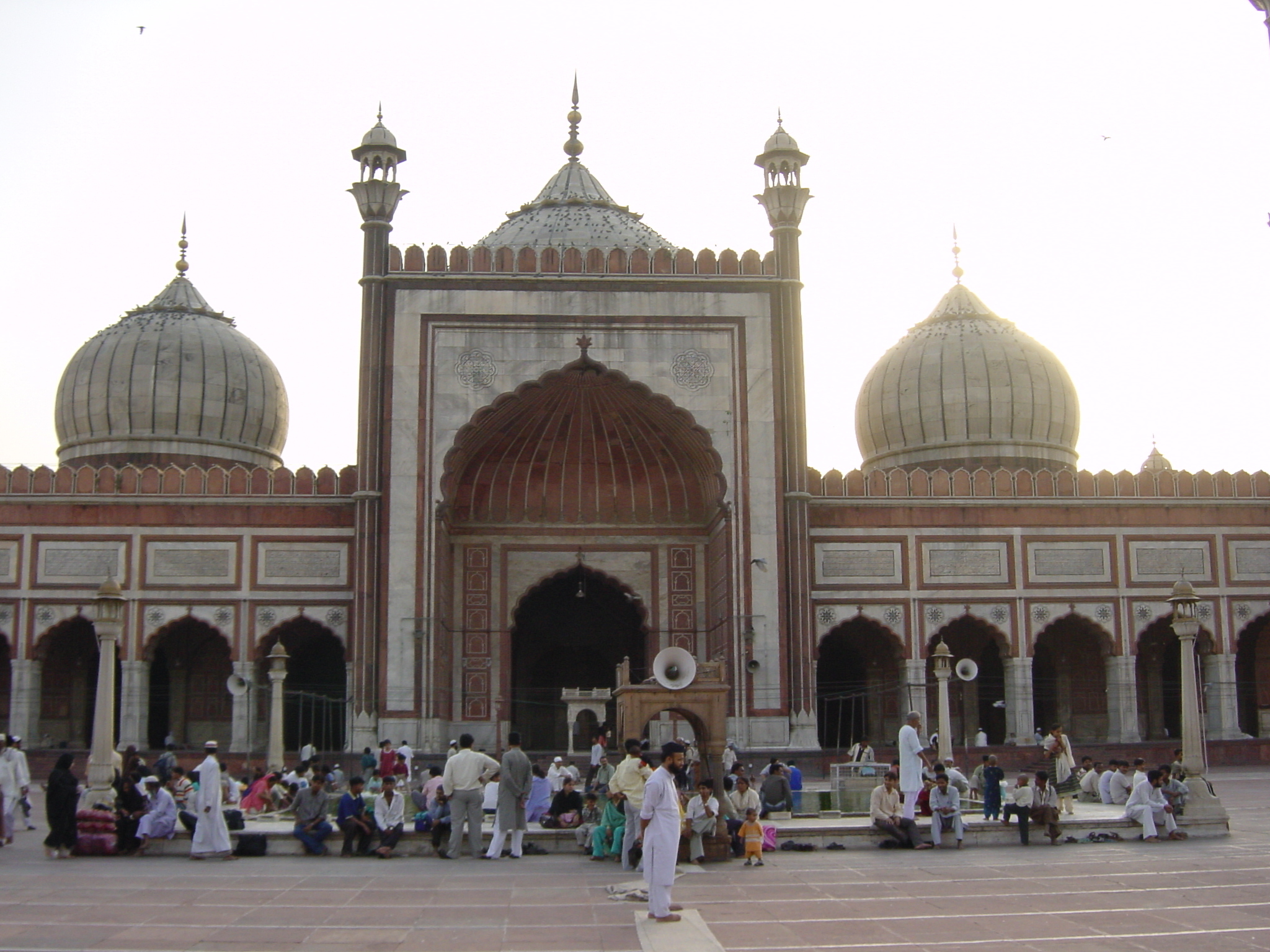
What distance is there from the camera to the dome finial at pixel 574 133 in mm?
27875

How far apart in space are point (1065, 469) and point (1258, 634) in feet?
14.5

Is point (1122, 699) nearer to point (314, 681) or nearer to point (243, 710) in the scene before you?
point (314, 681)

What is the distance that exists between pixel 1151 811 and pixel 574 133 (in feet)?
64.7

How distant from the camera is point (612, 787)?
10.8 m

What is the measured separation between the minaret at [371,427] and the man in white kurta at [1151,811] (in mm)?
11692

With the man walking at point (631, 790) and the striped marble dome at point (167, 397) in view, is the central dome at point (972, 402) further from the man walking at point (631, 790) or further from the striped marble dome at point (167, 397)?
the man walking at point (631, 790)

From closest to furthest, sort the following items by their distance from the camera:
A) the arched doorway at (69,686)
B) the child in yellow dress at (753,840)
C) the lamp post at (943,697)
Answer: the child in yellow dress at (753,840)
the lamp post at (943,697)
the arched doorway at (69,686)

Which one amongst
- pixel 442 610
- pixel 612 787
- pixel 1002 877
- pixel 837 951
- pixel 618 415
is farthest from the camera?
pixel 618 415

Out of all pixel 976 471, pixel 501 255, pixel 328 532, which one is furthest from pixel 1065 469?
pixel 328 532

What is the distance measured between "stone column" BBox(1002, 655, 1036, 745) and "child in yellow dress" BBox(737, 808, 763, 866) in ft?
41.6

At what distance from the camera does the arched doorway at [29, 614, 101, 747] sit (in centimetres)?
2259

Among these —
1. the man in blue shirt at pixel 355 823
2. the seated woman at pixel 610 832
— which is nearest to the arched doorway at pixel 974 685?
the seated woman at pixel 610 832

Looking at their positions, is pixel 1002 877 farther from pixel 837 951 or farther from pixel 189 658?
pixel 189 658

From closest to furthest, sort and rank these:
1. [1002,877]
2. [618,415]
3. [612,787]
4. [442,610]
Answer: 1. [1002,877]
2. [612,787]
3. [442,610]
4. [618,415]
